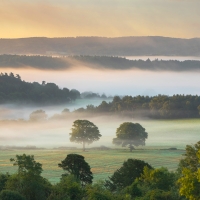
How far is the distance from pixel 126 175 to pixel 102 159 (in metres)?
36.6

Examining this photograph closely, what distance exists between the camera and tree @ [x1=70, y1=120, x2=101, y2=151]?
120 m

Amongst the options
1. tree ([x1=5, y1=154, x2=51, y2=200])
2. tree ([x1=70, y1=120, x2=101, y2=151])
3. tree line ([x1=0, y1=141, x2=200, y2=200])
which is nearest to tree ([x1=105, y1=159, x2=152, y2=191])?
tree line ([x1=0, y1=141, x2=200, y2=200])

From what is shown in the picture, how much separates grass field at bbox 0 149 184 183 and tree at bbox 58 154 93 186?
938 cm

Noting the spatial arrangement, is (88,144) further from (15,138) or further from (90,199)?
(90,199)

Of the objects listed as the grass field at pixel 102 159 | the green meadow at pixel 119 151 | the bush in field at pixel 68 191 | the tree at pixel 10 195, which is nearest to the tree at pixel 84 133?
the green meadow at pixel 119 151

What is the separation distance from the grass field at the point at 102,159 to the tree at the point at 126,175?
40.4 feet

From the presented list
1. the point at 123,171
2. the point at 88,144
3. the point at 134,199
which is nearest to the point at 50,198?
the point at 134,199

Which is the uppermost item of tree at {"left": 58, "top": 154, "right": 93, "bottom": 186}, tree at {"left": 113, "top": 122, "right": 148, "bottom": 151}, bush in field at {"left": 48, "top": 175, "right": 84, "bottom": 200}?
tree at {"left": 113, "top": 122, "right": 148, "bottom": 151}

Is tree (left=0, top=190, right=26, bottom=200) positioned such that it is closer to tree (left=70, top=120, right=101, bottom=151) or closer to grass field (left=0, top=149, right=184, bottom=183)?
grass field (left=0, top=149, right=184, bottom=183)

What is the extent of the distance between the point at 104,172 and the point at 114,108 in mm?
A: 113045

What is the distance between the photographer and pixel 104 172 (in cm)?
7694

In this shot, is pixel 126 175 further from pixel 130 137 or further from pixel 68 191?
pixel 130 137

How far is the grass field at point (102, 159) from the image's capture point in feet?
255

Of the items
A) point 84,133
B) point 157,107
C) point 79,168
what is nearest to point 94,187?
point 79,168
